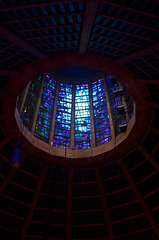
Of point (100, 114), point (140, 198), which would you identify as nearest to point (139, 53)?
point (100, 114)

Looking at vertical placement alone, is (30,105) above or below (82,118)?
below

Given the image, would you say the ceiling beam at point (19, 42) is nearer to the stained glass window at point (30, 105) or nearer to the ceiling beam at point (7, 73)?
the ceiling beam at point (7, 73)

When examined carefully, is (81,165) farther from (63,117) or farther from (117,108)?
(117,108)

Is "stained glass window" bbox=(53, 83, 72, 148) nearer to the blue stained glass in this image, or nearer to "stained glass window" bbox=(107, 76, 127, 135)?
the blue stained glass

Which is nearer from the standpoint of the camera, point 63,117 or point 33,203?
point 33,203

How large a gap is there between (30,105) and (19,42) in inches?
436

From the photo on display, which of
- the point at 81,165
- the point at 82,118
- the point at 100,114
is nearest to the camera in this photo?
the point at 81,165

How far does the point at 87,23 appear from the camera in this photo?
12359 mm

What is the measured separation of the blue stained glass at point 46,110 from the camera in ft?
75.8

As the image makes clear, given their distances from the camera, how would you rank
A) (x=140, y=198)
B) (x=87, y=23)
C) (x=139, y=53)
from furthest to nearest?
(x=140, y=198), (x=139, y=53), (x=87, y=23)

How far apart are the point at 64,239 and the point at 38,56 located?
16.8 m

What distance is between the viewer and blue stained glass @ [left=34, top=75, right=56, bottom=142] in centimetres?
2309

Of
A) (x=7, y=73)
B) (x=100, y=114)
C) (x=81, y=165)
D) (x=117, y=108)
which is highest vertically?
(x=100, y=114)

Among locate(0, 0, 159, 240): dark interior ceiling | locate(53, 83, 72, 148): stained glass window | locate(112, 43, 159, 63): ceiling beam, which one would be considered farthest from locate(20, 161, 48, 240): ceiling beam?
locate(112, 43, 159, 63): ceiling beam
